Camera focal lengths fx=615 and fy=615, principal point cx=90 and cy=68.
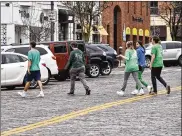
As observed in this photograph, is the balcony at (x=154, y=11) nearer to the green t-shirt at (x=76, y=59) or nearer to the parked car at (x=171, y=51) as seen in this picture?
the parked car at (x=171, y=51)

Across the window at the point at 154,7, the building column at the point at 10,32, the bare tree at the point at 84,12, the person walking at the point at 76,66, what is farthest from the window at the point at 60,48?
the window at the point at 154,7

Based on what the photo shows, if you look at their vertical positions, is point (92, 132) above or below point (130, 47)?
below

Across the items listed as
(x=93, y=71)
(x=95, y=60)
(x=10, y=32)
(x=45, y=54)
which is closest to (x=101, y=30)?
(x=10, y=32)

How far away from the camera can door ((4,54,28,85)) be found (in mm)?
21058

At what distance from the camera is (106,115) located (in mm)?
13133

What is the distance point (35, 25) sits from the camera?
41.6 m

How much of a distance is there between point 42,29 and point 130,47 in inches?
892

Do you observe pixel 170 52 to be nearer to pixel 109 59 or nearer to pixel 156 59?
pixel 109 59

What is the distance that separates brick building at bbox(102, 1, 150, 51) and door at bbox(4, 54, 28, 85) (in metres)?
34.8

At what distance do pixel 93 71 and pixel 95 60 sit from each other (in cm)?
52

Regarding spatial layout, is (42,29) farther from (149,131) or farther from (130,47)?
(149,131)

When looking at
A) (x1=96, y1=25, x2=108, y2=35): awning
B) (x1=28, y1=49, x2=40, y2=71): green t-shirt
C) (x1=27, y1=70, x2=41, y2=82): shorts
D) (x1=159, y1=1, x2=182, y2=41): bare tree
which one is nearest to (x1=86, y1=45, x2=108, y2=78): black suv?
(x1=27, y1=70, x2=41, y2=82): shorts

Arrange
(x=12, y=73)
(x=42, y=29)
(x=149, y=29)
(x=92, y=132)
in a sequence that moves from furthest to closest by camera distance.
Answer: (x=149, y=29), (x=42, y=29), (x=12, y=73), (x=92, y=132)

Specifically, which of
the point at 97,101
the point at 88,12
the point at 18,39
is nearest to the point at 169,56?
the point at 88,12
